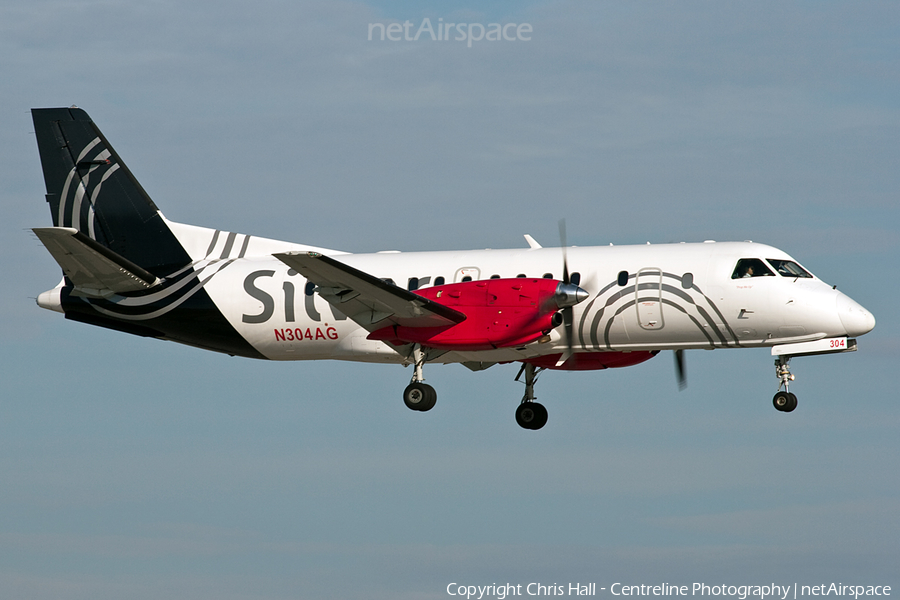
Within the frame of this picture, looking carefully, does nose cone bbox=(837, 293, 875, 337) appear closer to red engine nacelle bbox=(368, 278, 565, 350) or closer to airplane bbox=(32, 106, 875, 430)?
airplane bbox=(32, 106, 875, 430)

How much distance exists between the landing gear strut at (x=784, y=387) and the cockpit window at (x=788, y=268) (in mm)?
1576

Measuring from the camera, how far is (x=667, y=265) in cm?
2231

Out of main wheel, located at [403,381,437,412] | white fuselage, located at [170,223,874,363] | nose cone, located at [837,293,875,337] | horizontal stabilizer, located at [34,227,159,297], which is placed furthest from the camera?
main wheel, located at [403,381,437,412]

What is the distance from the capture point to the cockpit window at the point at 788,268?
A: 2208 cm

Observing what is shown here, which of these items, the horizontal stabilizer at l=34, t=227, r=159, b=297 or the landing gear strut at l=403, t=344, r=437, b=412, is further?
the landing gear strut at l=403, t=344, r=437, b=412

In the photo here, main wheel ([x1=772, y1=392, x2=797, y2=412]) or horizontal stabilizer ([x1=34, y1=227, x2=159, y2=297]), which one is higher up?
horizontal stabilizer ([x1=34, y1=227, x2=159, y2=297])

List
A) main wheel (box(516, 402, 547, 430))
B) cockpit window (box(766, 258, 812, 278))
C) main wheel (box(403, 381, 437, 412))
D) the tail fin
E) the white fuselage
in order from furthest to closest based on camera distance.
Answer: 1. the tail fin
2. main wheel (box(516, 402, 547, 430))
3. main wheel (box(403, 381, 437, 412))
4. cockpit window (box(766, 258, 812, 278))
5. the white fuselage

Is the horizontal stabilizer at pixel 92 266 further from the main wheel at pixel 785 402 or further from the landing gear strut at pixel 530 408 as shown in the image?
the main wheel at pixel 785 402

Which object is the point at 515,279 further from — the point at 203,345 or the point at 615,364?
the point at 203,345

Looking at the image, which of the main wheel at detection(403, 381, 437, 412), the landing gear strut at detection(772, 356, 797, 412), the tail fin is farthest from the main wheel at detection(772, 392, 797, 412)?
the tail fin

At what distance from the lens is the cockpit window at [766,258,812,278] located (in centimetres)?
2208

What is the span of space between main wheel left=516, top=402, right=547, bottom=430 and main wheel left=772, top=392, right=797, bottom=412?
5.38 meters

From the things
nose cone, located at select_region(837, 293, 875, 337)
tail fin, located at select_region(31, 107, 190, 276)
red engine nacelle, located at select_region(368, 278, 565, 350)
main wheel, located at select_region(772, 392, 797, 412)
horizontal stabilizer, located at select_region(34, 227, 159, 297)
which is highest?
tail fin, located at select_region(31, 107, 190, 276)

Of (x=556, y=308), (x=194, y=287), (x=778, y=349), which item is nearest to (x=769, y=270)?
(x=778, y=349)
